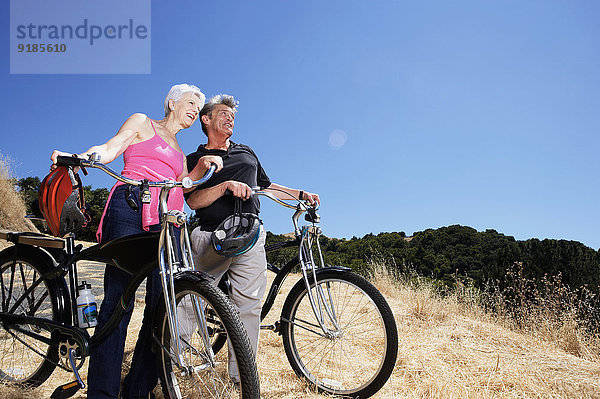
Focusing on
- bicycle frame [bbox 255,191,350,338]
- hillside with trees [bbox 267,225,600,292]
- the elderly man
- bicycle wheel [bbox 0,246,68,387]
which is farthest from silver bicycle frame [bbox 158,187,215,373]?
hillside with trees [bbox 267,225,600,292]

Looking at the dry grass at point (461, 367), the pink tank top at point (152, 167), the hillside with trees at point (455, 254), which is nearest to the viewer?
the pink tank top at point (152, 167)

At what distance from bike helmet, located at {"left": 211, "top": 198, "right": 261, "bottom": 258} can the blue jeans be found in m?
0.40

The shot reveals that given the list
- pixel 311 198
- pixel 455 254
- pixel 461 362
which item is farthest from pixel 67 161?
pixel 455 254

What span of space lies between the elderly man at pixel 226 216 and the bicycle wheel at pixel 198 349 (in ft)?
1.74

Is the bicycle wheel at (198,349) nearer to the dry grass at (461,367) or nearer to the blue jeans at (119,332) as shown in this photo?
the blue jeans at (119,332)

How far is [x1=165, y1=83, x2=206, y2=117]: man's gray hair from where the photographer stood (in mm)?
2559

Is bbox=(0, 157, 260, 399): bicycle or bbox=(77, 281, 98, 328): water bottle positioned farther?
bbox=(77, 281, 98, 328): water bottle

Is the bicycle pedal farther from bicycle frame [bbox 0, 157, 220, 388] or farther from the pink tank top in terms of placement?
the pink tank top

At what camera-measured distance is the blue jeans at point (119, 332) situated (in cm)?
214

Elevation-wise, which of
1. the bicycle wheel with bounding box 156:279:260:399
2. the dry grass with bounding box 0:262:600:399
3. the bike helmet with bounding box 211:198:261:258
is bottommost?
the dry grass with bounding box 0:262:600:399

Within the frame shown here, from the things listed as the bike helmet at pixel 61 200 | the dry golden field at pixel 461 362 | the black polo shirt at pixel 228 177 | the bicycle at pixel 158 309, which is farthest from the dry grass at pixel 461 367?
the bike helmet at pixel 61 200

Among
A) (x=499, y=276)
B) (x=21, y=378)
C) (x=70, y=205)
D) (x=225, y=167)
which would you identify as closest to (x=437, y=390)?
(x=225, y=167)

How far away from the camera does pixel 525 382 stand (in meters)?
3.04

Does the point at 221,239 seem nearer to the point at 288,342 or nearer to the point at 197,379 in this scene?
the point at 197,379
